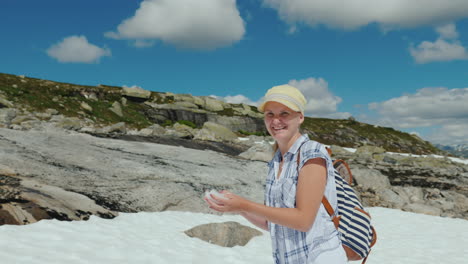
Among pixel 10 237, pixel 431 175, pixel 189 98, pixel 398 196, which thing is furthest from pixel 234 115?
pixel 10 237

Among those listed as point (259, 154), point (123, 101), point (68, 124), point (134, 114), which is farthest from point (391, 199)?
point (123, 101)

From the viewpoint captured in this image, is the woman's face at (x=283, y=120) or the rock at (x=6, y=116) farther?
the rock at (x=6, y=116)

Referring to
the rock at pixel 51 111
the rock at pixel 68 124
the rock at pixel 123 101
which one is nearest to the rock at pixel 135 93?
the rock at pixel 123 101

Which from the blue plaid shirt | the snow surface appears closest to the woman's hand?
the blue plaid shirt

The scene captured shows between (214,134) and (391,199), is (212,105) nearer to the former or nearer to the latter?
(214,134)

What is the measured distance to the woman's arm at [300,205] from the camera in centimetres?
194

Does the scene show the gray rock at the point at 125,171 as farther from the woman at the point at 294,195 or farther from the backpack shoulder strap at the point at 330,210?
the backpack shoulder strap at the point at 330,210

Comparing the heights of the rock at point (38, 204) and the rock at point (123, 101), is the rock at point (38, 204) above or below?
below

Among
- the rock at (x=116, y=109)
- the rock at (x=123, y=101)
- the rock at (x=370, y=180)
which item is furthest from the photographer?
the rock at (x=123, y=101)

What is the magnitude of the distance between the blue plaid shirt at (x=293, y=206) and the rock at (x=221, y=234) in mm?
6100

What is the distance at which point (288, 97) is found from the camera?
2174 millimetres

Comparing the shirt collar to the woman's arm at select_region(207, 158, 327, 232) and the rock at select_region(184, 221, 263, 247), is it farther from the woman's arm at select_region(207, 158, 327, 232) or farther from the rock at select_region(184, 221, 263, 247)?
the rock at select_region(184, 221, 263, 247)

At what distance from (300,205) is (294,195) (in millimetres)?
133

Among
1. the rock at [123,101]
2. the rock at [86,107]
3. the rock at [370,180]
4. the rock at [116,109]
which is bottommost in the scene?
the rock at [370,180]
